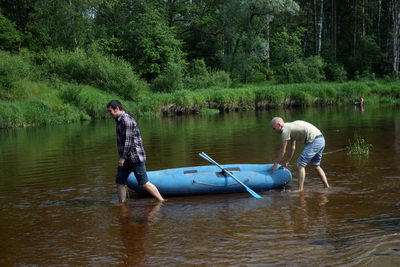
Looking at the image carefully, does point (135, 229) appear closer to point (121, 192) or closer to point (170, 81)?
point (121, 192)

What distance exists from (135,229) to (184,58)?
38648 millimetres

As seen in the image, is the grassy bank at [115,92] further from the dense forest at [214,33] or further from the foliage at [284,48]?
the foliage at [284,48]

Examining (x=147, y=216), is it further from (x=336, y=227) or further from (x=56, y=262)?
(x=336, y=227)

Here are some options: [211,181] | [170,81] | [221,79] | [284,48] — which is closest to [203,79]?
[221,79]

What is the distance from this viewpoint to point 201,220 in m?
7.86

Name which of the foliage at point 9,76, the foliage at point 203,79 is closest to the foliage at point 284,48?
the foliage at point 203,79

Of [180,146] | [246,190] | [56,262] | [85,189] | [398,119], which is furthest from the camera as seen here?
[398,119]

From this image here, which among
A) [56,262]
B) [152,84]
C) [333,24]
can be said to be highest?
[333,24]

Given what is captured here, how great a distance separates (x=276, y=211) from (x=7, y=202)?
17.0 ft

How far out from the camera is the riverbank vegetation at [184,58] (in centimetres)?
3369

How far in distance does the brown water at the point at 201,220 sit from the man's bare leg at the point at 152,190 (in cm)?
24

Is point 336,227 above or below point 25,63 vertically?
below

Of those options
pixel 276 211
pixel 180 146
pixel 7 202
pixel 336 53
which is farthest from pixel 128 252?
pixel 336 53

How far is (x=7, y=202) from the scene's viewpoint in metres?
9.77
